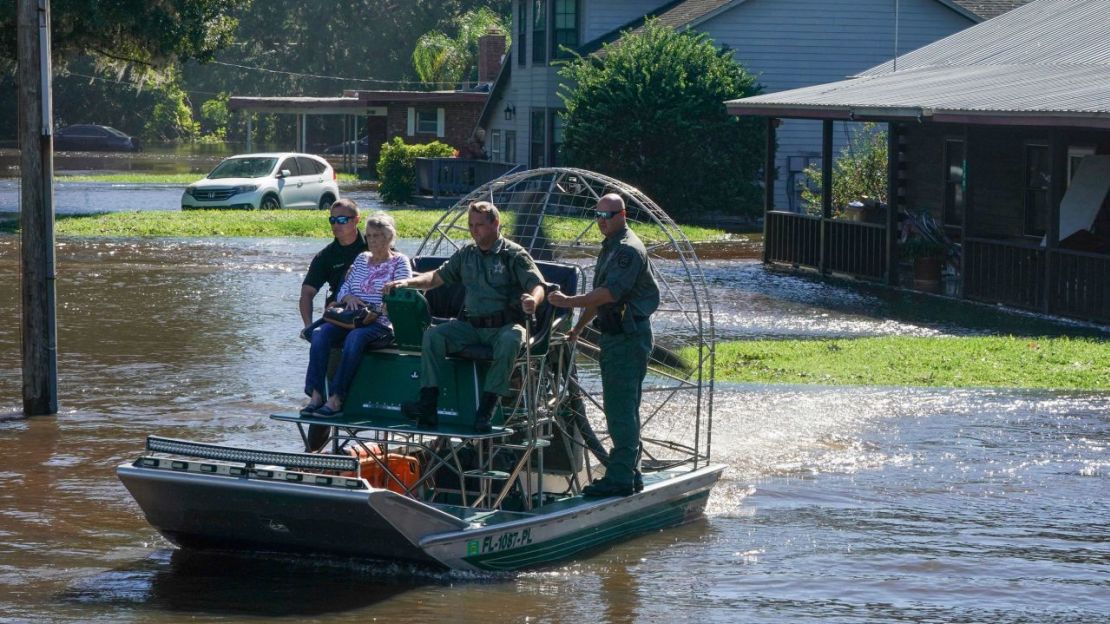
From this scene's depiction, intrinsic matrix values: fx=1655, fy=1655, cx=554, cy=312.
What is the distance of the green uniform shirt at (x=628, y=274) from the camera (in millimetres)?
9734

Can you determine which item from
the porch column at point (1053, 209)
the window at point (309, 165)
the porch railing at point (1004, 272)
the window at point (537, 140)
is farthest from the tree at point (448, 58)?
the porch column at point (1053, 209)

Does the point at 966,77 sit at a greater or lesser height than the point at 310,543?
greater

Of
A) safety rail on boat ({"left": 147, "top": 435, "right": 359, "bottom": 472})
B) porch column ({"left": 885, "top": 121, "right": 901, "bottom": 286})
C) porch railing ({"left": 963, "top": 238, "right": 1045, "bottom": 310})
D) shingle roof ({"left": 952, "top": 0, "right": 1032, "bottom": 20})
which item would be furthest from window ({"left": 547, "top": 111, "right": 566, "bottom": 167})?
safety rail on boat ({"left": 147, "top": 435, "right": 359, "bottom": 472})

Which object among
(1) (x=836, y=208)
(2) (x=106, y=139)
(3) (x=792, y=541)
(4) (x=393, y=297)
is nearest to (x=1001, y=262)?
(1) (x=836, y=208)

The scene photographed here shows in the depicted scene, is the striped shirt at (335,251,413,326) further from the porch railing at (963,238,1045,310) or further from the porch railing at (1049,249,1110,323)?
the porch railing at (963,238,1045,310)

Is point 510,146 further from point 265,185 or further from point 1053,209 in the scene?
point 1053,209

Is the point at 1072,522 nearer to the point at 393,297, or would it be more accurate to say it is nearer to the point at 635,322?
the point at 635,322

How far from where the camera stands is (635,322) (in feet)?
32.4

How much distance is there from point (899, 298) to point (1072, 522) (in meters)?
12.6

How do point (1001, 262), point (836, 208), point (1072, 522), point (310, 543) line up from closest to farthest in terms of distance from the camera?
1. point (310, 543)
2. point (1072, 522)
3. point (1001, 262)
4. point (836, 208)

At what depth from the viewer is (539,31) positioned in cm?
4262

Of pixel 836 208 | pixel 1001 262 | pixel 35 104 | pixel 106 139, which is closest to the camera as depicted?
pixel 35 104

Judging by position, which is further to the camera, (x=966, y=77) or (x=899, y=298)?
(x=966, y=77)

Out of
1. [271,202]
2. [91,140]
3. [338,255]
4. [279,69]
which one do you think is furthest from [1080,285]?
[279,69]
